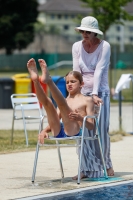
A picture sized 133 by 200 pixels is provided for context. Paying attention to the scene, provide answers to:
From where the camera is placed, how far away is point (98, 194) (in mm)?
6906

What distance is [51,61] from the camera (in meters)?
49.2

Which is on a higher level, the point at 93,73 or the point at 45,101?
the point at 93,73

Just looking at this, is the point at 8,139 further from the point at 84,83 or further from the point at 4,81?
the point at 4,81

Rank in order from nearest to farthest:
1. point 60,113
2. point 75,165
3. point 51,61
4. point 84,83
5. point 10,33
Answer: point 60,113
point 84,83
point 75,165
point 51,61
point 10,33

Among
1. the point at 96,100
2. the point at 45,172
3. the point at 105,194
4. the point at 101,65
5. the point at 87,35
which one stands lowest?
the point at 45,172

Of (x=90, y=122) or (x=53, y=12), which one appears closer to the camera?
(x=90, y=122)

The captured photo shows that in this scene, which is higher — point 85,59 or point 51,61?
point 85,59

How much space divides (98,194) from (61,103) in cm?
107

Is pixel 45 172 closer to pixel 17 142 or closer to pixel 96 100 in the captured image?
pixel 96 100

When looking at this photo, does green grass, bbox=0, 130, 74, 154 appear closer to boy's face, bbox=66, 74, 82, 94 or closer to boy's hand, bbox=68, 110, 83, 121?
boy's face, bbox=66, 74, 82, 94

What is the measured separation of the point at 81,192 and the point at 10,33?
63.7 m

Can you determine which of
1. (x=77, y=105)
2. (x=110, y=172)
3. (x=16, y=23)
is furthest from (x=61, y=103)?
(x=16, y=23)

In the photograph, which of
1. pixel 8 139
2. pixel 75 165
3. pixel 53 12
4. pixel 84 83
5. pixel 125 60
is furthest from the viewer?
pixel 53 12

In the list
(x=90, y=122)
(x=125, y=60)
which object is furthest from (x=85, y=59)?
(x=125, y=60)
